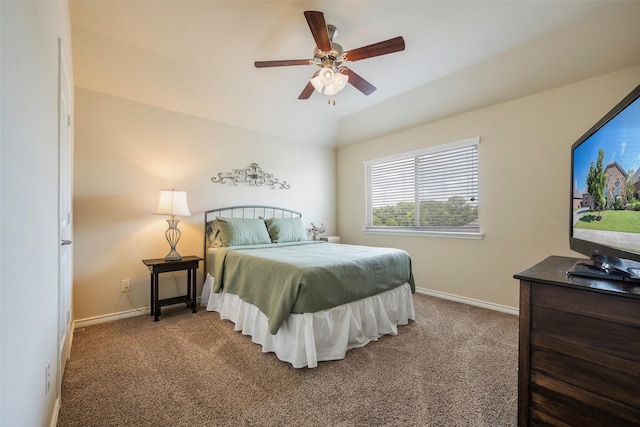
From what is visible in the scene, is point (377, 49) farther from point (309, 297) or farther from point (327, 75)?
point (309, 297)

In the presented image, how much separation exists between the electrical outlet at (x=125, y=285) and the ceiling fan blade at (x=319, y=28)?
122 inches

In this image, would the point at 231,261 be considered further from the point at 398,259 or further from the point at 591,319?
the point at 591,319

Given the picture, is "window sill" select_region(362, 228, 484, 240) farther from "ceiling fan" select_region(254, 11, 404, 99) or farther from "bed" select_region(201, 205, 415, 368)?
"ceiling fan" select_region(254, 11, 404, 99)

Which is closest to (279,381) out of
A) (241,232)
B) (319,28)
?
(241,232)

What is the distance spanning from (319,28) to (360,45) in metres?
0.89

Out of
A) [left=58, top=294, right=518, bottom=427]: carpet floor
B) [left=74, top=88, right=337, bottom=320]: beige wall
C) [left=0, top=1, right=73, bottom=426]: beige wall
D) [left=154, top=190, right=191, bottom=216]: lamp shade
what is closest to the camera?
[left=0, top=1, right=73, bottom=426]: beige wall

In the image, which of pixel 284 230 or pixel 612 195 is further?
pixel 284 230

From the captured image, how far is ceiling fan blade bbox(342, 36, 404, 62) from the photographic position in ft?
6.79

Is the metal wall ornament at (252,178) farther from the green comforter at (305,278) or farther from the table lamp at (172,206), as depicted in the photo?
the green comforter at (305,278)

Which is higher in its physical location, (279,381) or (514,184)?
(514,184)

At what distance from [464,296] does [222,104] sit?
3996mm

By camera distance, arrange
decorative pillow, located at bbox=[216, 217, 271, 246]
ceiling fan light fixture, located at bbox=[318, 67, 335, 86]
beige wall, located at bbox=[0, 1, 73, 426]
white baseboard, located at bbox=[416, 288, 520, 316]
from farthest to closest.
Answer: decorative pillow, located at bbox=[216, 217, 271, 246] → white baseboard, located at bbox=[416, 288, 520, 316] → ceiling fan light fixture, located at bbox=[318, 67, 335, 86] → beige wall, located at bbox=[0, 1, 73, 426]

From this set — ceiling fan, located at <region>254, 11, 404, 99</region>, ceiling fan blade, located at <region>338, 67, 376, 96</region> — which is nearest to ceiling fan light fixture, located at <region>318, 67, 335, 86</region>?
ceiling fan, located at <region>254, 11, 404, 99</region>

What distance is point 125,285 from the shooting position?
299 centimetres
